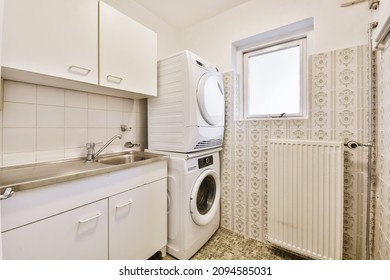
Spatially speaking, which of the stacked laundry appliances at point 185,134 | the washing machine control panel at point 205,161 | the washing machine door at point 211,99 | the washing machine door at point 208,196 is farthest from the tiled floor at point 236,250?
the washing machine door at point 211,99

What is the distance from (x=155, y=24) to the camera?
6.32ft

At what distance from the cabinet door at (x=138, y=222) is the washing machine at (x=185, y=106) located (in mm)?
387

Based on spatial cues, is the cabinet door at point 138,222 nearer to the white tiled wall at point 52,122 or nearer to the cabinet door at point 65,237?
the cabinet door at point 65,237

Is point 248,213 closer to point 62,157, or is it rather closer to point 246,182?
point 246,182

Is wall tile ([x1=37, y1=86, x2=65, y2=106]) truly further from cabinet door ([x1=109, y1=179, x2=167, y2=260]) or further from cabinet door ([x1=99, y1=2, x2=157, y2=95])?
cabinet door ([x1=109, y1=179, x2=167, y2=260])

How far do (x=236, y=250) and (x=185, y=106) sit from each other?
4.34ft

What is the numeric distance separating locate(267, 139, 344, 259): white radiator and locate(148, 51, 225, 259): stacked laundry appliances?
549mm

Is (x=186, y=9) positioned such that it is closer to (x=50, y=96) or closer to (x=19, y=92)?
(x=50, y=96)

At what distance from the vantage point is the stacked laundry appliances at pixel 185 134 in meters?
1.38

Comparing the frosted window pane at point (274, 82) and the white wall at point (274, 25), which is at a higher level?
the white wall at point (274, 25)

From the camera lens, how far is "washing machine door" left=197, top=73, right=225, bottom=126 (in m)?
1.44

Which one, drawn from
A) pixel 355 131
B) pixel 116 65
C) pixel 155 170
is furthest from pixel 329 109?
pixel 116 65

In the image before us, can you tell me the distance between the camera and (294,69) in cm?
166

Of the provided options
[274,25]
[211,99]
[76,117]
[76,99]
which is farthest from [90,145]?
[274,25]
